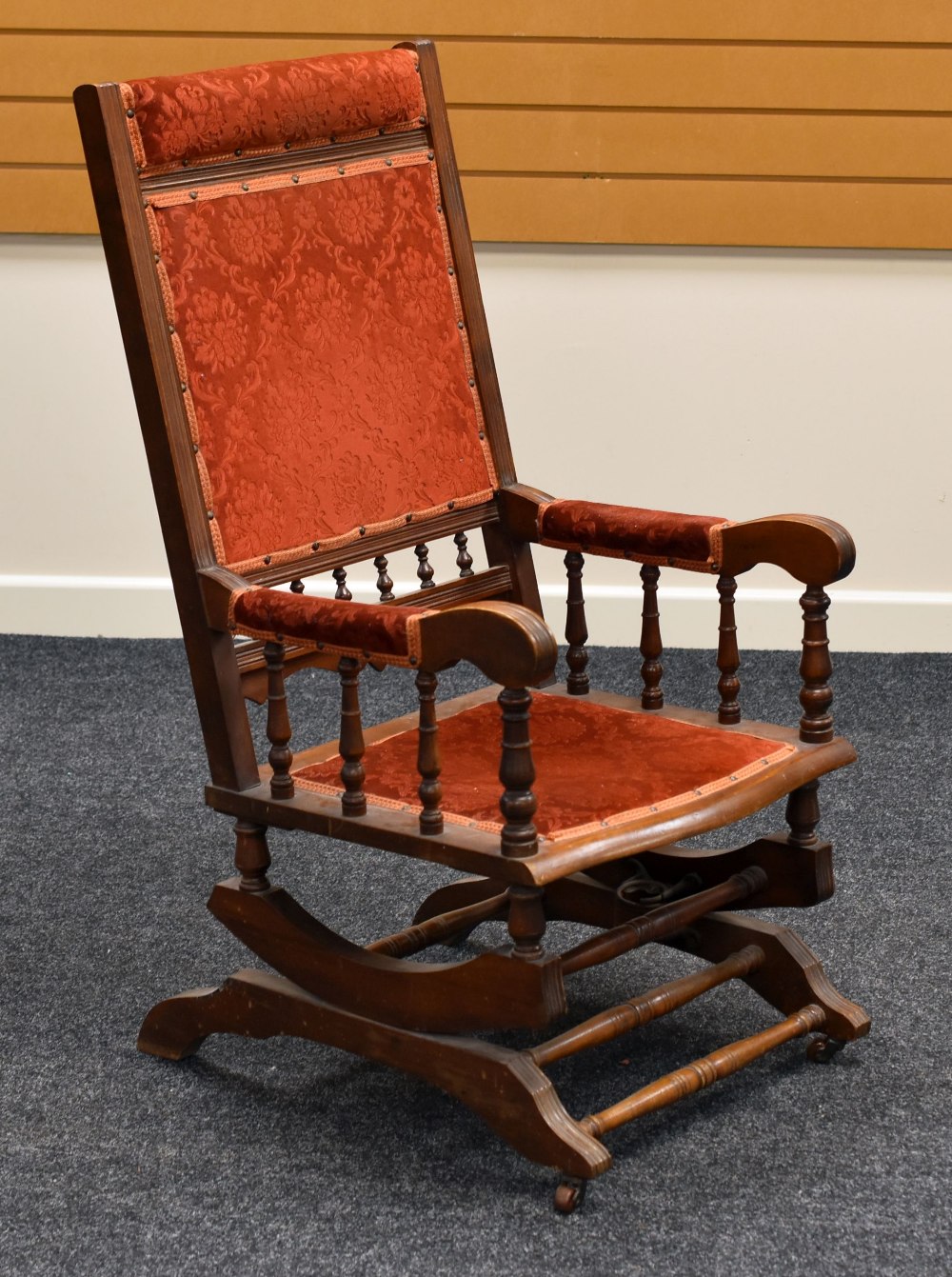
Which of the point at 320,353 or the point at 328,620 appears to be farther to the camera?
the point at 320,353

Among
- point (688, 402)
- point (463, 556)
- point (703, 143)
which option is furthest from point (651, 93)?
point (463, 556)

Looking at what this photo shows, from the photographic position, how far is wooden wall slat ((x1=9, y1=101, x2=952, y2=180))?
3.98 m

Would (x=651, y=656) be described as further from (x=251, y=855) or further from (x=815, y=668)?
(x=251, y=855)

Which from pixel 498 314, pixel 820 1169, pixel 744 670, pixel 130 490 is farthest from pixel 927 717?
pixel 130 490

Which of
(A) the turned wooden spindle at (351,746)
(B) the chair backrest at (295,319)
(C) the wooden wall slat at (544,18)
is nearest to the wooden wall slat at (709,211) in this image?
(C) the wooden wall slat at (544,18)

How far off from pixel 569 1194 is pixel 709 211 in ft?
8.66

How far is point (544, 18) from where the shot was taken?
3.96 metres

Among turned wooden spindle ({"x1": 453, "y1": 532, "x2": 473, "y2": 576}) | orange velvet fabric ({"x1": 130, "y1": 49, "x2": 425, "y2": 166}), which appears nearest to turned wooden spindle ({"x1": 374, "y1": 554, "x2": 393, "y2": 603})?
turned wooden spindle ({"x1": 453, "y1": 532, "x2": 473, "y2": 576})

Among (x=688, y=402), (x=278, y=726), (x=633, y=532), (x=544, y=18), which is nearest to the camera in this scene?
(x=278, y=726)

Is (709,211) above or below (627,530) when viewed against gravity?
above

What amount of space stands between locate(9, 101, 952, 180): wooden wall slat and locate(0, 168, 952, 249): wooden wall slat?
0.03m

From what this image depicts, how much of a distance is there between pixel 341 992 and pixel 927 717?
1961 millimetres

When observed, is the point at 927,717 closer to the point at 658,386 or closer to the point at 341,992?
the point at 658,386

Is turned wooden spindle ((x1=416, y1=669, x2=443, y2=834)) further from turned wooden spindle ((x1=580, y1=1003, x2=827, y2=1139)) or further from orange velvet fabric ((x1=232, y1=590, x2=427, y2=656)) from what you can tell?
turned wooden spindle ((x1=580, y1=1003, x2=827, y2=1139))
